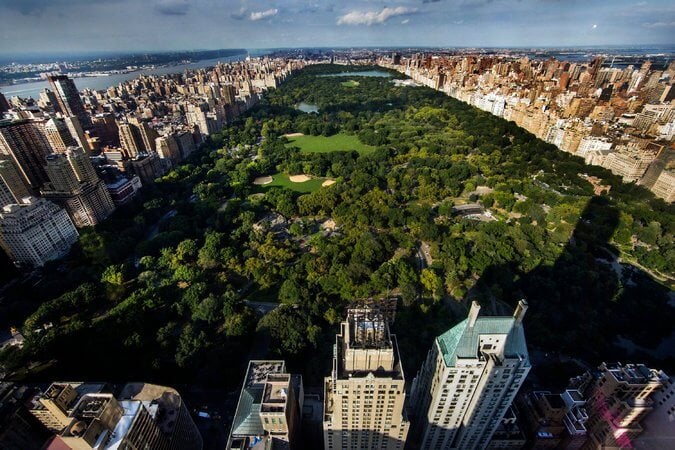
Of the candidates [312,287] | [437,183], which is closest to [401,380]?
[312,287]

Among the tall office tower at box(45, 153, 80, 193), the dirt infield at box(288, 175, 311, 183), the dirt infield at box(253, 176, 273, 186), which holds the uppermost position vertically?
the tall office tower at box(45, 153, 80, 193)

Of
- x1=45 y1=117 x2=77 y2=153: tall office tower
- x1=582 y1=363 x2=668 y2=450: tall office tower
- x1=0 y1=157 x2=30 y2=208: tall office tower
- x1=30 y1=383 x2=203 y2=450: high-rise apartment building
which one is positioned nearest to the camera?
x1=30 y1=383 x2=203 y2=450: high-rise apartment building

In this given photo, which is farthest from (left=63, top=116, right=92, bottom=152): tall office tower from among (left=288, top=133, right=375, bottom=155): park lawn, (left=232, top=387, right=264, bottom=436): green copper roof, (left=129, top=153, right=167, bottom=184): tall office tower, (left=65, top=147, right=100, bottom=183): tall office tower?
(left=232, top=387, right=264, bottom=436): green copper roof

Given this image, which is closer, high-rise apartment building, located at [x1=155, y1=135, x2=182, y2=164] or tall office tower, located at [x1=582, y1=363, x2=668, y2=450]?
tall office tower, located at [x1=582, y1=363, x2=668, y2=450]

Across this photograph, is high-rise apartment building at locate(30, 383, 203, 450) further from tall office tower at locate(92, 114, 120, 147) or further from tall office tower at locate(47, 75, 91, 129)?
tall office tower at locate(47, 75, 91, 129)

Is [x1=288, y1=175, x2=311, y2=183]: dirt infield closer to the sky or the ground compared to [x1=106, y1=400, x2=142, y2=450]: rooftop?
closer to the ground

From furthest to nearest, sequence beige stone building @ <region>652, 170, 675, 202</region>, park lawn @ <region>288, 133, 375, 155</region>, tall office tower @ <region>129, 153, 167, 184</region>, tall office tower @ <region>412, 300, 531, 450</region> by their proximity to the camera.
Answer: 1. park lawn @ <region>288, 133, 375, 155</region>
2. tall office tower @ <region>129, 153, 167, 184</region>
3. beige stone building @ <region>652, 170, 675, 202</region>
4. tall office tower @ <region>412, 300, 531, 450</region>

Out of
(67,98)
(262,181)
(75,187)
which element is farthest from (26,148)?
(262,181)

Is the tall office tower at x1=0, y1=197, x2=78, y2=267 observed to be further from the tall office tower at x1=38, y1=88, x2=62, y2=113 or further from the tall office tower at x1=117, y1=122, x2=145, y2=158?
the tall office tower at x1=38, y1=88, x2=62, y2=113
